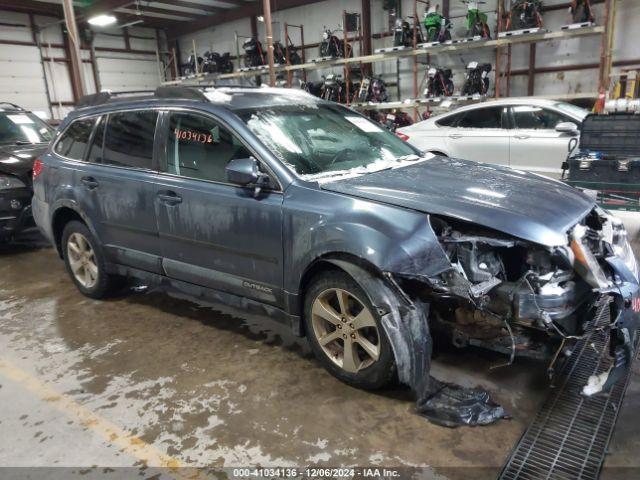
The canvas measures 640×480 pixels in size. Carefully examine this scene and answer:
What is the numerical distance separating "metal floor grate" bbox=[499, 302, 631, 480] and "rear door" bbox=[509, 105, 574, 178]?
14.6 feet

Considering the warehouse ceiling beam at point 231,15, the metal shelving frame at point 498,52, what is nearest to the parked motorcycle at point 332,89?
the metal shelving frame at point 498,52

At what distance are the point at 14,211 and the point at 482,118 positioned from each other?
21.1ft

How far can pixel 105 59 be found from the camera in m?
16.4

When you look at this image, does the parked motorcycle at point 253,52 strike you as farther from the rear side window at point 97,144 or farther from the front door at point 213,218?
the front door at point 213,218

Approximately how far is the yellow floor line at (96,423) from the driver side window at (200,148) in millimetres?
1532

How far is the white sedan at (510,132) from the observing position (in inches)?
263

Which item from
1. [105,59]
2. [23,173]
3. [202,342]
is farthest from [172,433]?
[105,59]

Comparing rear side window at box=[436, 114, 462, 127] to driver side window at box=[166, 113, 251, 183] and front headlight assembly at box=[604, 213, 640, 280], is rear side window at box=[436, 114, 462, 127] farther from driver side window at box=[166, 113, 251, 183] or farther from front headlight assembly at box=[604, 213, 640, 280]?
driver side window at box=[166, 113, 251, 183]

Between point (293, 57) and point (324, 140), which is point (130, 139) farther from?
point (293, 57)

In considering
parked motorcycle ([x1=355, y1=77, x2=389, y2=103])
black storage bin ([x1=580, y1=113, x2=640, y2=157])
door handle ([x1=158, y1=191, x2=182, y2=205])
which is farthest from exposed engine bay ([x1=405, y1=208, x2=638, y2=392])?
parked motorcycle ([x1=355, y1=77, x2=389, y2=103])

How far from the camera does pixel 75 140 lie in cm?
420

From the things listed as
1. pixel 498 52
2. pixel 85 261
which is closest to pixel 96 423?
pixel 85 261

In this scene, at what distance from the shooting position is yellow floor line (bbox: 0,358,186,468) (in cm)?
232

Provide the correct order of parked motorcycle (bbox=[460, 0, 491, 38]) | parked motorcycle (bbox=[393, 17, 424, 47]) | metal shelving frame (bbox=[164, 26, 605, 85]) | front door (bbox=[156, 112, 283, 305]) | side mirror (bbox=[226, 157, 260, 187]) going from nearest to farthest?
side mirror (bbox=[226, 157, 260, 187]) → front door (bbox=[156, 112, 283, 305]) → metal shelving frame (bbox=[164, 26, 605, 85]) → parked motorcycle (bbox=[460, 0, 491, 38]) → parked motorcycle (bbox=[393, 17, 424, 47])
